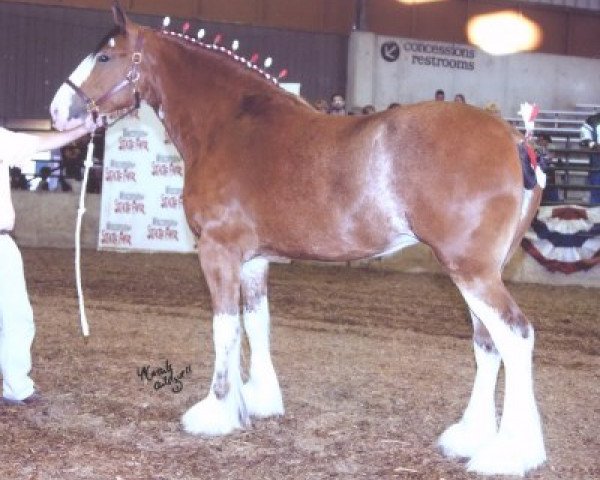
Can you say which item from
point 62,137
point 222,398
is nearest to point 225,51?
point 62,137

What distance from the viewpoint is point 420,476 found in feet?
14.0

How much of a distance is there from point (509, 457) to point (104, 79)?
332 centimetres

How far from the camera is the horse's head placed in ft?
17.6

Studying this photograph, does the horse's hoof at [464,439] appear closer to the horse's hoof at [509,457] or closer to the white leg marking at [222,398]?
the horse's hoof at [509,457]

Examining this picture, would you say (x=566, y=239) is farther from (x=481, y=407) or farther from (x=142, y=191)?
(x=481, y=407)

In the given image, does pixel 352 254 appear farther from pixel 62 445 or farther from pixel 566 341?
pixel 566 341

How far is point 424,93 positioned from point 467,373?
60.6 feet

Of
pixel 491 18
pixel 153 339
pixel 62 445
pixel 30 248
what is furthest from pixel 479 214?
pixel 491 18

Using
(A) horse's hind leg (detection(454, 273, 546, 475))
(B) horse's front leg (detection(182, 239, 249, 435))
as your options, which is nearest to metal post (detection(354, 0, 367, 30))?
(B) horse's front leg (detection(182, 239, 249, 435))

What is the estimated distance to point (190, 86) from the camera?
17.9 ft

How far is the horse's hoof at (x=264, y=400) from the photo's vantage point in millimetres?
5293

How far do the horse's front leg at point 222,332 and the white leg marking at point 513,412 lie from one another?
1.41 meters

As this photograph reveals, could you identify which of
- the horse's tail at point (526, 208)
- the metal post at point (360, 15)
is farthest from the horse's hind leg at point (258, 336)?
the metal post at point (360, 15)

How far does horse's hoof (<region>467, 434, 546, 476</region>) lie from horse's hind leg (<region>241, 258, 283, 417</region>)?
1.43 metres
